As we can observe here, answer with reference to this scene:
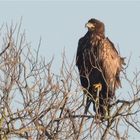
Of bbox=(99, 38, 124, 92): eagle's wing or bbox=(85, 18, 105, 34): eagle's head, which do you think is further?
bbox=(85, 18, 105, 34): eagle's head

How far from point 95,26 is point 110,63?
0.93m

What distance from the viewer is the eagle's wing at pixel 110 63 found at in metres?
11.1

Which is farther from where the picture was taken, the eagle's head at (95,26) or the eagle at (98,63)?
the eagle's head at (95,26)

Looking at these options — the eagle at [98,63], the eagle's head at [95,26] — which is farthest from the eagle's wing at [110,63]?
the eagle's head at [95,26]

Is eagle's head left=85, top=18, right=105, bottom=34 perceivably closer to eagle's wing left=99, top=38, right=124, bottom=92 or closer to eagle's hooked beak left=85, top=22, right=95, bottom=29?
eagle's hooked beak left=85, top=22, right=95, bottom=29

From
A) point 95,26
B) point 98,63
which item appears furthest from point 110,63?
point 95,26

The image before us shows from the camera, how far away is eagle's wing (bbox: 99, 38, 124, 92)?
11.1m

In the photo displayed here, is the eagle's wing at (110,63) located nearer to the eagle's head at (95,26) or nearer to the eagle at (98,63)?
the eagle at (98,63)

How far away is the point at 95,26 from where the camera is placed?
38.7 feet

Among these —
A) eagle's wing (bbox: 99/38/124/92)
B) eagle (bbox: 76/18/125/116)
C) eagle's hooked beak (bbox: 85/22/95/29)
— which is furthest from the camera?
eagle's hooked beak (bbox: 85/22/95/29)

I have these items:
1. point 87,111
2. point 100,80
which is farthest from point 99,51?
point 87,111

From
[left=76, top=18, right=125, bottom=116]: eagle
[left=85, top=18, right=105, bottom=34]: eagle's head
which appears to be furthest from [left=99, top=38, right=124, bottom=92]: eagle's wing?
[left=85, top=18, right=105, bottom=34]: eagle's head

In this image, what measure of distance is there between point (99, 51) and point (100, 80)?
0.60 meters

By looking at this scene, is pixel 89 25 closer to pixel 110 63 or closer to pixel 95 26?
pixel 95 26
